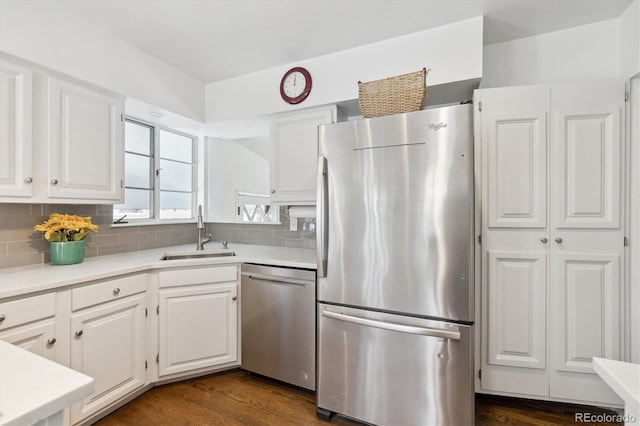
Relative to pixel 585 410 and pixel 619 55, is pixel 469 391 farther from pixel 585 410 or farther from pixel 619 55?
pixel 619 55

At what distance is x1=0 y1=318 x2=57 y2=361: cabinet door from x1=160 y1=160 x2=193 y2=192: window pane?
165 cm

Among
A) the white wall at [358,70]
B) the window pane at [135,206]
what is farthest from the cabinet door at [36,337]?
the white wall at [358,70]

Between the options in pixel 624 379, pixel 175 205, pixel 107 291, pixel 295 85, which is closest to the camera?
pixel 624 379

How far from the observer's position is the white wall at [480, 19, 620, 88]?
78.3 inches

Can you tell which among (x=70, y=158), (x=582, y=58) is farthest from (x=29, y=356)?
(x=582, y=58)

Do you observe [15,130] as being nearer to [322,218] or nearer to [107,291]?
[107,291]

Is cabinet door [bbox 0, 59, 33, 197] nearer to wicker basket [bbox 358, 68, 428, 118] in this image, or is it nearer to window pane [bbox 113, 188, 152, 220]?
window pane [bbox 113, 188, 152, 220]

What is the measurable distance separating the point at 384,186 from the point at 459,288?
635mm

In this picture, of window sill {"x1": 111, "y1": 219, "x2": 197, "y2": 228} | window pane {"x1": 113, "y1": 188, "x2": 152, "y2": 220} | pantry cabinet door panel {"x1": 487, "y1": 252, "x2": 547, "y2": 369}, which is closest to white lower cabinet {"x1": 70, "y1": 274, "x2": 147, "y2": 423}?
window sill {"x1": 111, "y1": 219, "x2": 197, "y2": 228}

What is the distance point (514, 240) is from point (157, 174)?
292 centimetres

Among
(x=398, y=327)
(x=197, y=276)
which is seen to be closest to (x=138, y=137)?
(x=197, y=276)

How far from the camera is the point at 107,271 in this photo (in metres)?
1.76

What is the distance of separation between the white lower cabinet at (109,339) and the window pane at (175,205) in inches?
44.5

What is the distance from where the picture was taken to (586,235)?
179cm
